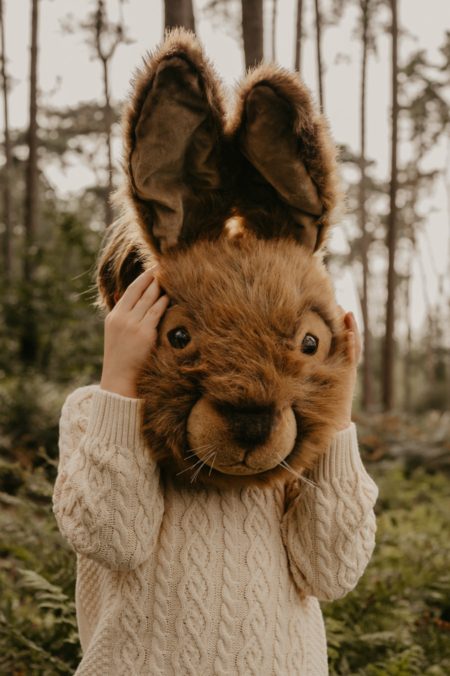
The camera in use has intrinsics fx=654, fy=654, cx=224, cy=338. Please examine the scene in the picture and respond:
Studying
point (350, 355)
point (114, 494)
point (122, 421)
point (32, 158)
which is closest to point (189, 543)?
point (114, 494)

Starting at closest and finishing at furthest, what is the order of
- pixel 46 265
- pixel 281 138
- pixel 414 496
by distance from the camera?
pixel 281 138
pixel 414 496
pixel 46 265

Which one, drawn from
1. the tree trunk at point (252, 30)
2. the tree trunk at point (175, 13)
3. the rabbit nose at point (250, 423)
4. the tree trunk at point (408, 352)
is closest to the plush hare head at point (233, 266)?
the rabbit nose at point (250, 423)

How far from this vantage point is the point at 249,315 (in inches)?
57.0

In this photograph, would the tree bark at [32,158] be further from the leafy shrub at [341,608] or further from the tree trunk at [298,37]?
the leafy shrub at [341,608]

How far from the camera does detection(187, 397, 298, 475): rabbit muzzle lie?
1351mm

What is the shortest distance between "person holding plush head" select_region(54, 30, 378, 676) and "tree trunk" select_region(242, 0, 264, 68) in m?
3.83

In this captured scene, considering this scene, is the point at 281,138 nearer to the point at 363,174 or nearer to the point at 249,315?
the point at 249,315

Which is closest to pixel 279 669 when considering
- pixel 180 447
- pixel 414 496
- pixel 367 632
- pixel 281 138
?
pixel 180 447

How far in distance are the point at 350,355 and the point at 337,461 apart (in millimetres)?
277

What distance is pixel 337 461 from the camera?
166 centimetres

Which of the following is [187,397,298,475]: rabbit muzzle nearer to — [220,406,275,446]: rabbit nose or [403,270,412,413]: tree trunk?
[220,406,275,446]: rabbit nose

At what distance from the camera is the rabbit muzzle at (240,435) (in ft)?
4.43

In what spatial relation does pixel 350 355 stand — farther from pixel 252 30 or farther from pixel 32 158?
pixel 32 158

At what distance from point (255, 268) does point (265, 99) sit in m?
0.39
